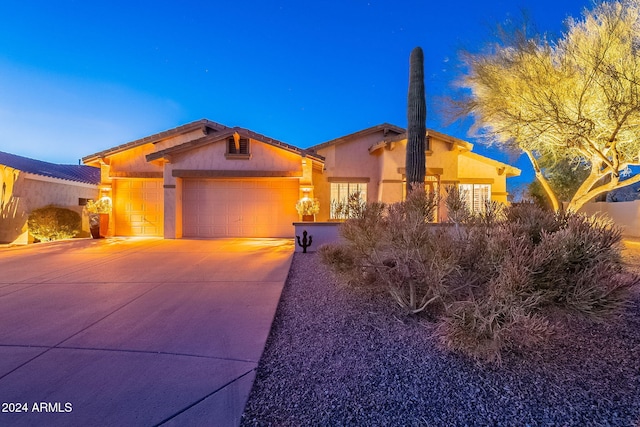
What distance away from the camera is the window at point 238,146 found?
43.0 feet

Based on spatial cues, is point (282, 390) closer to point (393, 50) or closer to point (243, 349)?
point (243, 349)

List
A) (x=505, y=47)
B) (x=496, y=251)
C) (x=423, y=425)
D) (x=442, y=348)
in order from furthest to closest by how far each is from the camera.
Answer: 1. (x=505, y=47)
2. (x=442, y=348)
3. (x=496, y=251)
4. (x=423, y=425)

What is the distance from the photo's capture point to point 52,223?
12.9 m

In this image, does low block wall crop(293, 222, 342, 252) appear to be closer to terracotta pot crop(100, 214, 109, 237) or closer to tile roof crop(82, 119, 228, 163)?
tile roof crop(82, 119, 228, 163)

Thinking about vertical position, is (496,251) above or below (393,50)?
below

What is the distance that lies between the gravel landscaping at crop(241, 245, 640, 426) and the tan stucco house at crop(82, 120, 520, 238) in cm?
986

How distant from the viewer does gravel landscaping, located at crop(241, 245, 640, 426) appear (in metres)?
2.19

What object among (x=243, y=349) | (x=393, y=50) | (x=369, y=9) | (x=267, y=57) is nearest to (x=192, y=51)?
(x=267, y=57)

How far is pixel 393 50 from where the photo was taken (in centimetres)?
7281

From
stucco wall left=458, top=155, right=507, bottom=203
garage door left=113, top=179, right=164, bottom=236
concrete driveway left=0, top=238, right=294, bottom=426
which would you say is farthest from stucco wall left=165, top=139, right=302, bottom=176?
stucco wall left=458, top=155, right=507, bottom=203

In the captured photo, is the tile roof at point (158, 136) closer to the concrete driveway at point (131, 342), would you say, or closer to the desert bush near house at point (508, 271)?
the concrete driveway at point (131, 342)

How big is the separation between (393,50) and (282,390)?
81779 millimetres

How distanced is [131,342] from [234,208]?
1026 cm

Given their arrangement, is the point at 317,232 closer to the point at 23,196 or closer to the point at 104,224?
the point at 104,224
